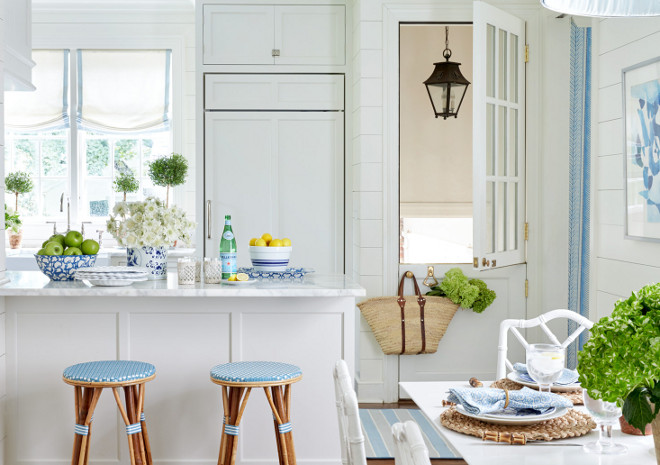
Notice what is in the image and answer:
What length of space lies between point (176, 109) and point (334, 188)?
1.88m

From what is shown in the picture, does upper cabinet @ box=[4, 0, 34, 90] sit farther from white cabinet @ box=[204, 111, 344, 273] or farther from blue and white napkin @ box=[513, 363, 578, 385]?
blue and white napkin @ box=[513, 363, 578, 385]

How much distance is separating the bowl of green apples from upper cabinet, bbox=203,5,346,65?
2.04m

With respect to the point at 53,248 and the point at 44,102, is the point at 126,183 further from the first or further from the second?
the point at 53,248

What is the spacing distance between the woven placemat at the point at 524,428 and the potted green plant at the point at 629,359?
1.15 feet

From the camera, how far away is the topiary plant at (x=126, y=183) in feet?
19.7

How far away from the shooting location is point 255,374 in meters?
2.62

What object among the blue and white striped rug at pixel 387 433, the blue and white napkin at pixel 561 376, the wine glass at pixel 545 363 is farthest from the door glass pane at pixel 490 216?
the wine glass at pixel 545 363

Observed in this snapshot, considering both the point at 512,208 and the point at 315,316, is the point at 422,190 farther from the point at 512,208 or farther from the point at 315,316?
the point at 315,316

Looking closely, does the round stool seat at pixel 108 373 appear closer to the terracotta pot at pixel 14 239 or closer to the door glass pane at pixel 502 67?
the door glass pane at pixel 502 67

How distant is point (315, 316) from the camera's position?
3096 millimetres

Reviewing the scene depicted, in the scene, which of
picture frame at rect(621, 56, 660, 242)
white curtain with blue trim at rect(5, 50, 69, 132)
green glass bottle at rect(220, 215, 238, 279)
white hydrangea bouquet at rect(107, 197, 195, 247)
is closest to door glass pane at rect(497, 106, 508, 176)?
picture frame at rect(621, 56, 660, 242)

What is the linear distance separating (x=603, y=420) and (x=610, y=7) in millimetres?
901

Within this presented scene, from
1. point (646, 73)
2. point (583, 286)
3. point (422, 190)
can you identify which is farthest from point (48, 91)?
point (646, 73)

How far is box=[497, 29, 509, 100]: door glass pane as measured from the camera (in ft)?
14.0
